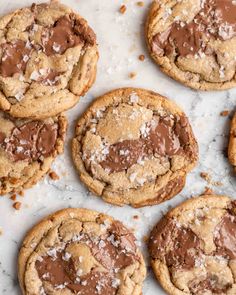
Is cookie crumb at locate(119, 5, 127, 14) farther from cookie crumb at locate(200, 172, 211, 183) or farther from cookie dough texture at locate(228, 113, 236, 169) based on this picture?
cookie crumb at locate(200, 172, 211, 183)

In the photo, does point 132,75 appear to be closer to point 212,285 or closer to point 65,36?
point 65,36

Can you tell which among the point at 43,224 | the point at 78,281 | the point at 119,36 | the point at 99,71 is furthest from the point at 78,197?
the point at 119,36

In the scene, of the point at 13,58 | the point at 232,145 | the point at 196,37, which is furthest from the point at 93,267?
the point at 196,37

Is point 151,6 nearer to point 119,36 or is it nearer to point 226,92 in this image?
point 119,36

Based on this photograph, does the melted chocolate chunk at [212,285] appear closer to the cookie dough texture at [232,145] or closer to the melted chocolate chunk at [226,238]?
the melted chocolate chunk at [226,238]

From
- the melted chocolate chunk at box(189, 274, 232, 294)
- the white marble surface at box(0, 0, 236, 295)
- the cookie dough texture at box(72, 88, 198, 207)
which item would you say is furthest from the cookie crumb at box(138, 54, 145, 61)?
the melted chocolate chunk at box(189, 274, 232, 294)

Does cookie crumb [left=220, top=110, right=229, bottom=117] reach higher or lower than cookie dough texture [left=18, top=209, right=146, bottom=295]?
higher

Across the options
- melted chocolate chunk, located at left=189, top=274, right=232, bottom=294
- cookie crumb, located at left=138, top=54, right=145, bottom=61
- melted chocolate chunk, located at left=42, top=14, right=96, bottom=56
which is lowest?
melted chocolate chunk, located at left=189, top=274, right=232, bottom=294

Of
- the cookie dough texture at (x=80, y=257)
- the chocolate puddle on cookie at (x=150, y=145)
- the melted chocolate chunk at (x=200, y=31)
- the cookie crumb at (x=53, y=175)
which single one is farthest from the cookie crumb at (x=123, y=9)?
the cookie dough texture at (x=80, y=257)
